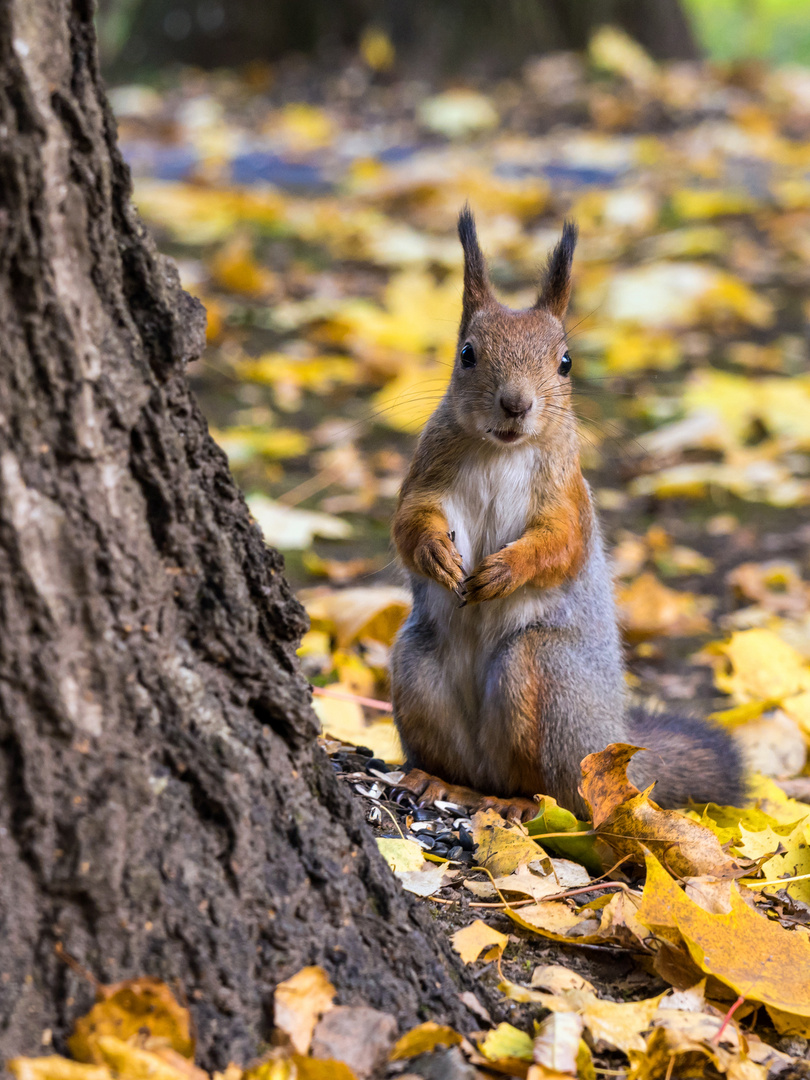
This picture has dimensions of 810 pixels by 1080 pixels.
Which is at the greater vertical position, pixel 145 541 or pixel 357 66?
pixel 357 66

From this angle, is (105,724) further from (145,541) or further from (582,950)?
(582,950)

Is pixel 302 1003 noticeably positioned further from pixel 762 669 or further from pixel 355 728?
pixel 762 669

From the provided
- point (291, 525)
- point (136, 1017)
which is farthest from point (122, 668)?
point (291, 525)

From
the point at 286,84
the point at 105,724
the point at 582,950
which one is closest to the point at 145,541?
the point at 105,724

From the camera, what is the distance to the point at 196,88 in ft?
27.1

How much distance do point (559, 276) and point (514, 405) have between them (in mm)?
401

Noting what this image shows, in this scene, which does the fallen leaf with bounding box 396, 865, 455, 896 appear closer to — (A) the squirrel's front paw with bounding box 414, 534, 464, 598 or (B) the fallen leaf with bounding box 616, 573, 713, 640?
(A) the squirrel's front paw with bounding box 414, 534, 464, 598

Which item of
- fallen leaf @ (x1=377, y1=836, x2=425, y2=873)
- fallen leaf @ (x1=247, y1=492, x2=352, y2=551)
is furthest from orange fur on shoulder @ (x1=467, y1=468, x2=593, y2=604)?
fallen leaf @ (x1=247, y1=492, x2=352, y2=551)

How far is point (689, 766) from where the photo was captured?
2.28 meters

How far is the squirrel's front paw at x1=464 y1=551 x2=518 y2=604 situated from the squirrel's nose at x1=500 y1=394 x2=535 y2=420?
26 cm

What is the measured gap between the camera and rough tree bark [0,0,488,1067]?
1058 mm

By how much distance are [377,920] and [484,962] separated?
0.69 feet

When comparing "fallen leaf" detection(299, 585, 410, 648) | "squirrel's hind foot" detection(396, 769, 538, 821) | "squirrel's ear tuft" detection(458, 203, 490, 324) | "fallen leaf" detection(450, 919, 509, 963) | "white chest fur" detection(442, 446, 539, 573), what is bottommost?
"squirrel's hind foot" detection(396, 769, 538, 821)

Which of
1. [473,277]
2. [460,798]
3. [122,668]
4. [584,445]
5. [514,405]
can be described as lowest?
[460,798]
